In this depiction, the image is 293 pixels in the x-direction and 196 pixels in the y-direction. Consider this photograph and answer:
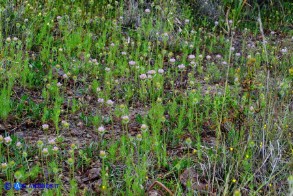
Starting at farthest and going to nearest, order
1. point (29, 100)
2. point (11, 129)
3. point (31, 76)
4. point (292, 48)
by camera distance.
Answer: point (292, 48) < point (31, 76) < point (29, 100) < point (11, 129)

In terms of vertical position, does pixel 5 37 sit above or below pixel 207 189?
above

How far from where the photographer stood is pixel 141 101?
5.04 m

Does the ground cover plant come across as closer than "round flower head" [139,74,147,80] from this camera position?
Yes

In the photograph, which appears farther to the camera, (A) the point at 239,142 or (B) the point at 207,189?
(A) the point at 239,142

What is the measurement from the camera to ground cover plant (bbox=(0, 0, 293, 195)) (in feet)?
12.0

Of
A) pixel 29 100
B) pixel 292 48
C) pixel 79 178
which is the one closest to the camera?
pixel 79 178

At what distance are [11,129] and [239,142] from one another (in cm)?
191

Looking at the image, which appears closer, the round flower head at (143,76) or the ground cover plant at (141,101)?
the ground cover plant at (141,101)

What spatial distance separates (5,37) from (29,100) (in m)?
1.53

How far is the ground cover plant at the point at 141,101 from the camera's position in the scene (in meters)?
3.67

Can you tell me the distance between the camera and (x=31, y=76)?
5074 millimetres

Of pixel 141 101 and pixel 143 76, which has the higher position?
pixel 143 76

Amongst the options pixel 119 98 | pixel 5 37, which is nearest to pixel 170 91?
pixel 119 98

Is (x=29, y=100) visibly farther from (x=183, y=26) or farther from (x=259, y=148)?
(x=183, y=26)
